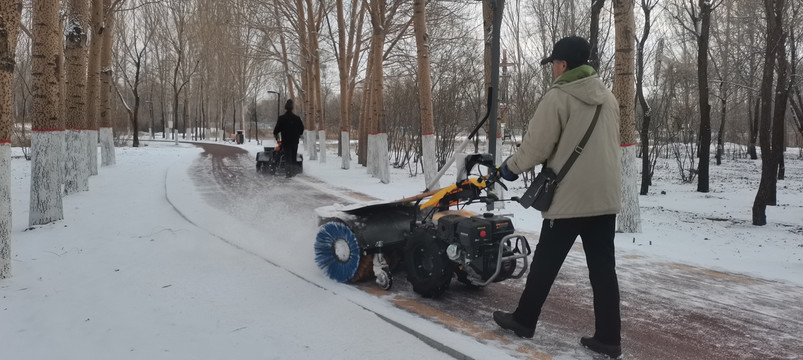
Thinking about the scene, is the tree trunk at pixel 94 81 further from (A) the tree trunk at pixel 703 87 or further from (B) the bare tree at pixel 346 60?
(A) the tree trunk at pixel 703 87

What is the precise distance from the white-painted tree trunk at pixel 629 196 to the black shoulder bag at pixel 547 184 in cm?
488

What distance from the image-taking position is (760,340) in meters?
3.57

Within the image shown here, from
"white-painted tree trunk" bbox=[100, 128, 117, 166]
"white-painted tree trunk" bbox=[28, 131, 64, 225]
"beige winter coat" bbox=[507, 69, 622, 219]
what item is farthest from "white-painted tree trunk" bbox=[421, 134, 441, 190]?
"white-painted tree trunk" bbox=[100, 128, 117, 166]

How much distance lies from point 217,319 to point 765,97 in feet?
40.3

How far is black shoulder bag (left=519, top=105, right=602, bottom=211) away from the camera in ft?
10.3

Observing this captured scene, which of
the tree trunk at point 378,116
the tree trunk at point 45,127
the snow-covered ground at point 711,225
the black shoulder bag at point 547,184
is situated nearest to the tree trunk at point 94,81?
the snow-covered ground at point 711,225

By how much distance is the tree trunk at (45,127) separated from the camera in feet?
21.8

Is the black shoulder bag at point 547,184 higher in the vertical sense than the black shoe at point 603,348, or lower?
higher

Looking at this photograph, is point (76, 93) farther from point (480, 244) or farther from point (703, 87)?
point (703, 87)

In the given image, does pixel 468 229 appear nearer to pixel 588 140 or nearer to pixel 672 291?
pixel 588 140

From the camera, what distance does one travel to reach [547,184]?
325 cm

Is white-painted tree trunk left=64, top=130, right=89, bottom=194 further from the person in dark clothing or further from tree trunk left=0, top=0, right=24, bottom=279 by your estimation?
tree trunk left=0, top=0, right=24, bottom=279

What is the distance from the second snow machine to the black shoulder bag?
41cm

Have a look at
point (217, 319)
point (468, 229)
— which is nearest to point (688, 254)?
point (468, 229)
